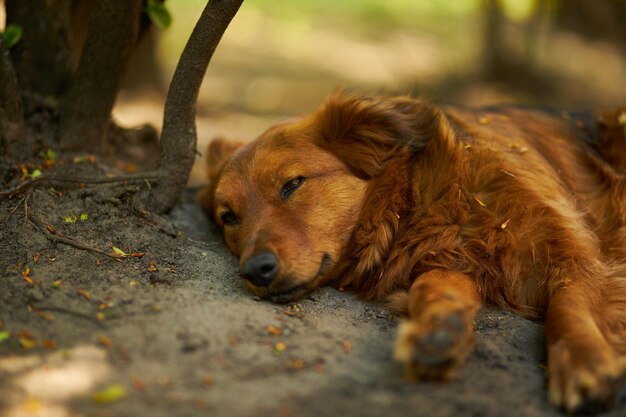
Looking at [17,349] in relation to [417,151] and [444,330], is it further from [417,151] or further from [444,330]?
[417,151]

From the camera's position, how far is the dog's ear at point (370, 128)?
376 cm

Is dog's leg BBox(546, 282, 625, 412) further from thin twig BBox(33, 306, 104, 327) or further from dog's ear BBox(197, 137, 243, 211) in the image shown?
dog's ear BBox(197, 137, 243, 211)

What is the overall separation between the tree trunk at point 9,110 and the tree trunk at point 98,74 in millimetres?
322

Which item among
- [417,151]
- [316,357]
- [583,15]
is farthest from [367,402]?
[583,15]

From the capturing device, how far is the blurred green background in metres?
7.76

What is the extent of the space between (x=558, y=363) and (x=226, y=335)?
134cm

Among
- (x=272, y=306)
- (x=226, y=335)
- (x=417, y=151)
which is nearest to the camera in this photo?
(x=226, y=335)

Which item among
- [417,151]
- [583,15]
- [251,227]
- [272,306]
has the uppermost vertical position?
[583,15]

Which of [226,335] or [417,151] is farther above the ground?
[417,151]

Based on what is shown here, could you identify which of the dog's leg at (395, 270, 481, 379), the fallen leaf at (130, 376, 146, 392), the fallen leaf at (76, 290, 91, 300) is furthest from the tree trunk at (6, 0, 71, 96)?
the dog's leg at (395, 270, 481, 379)

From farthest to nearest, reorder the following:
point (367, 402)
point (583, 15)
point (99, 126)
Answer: point (583, 15)
point (99, 126)
point (367, 402)

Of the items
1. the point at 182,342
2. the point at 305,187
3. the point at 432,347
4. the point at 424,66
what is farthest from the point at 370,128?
the point at 424,66

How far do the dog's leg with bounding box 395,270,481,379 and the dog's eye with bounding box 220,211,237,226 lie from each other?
130 cm

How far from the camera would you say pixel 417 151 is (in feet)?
12.4
